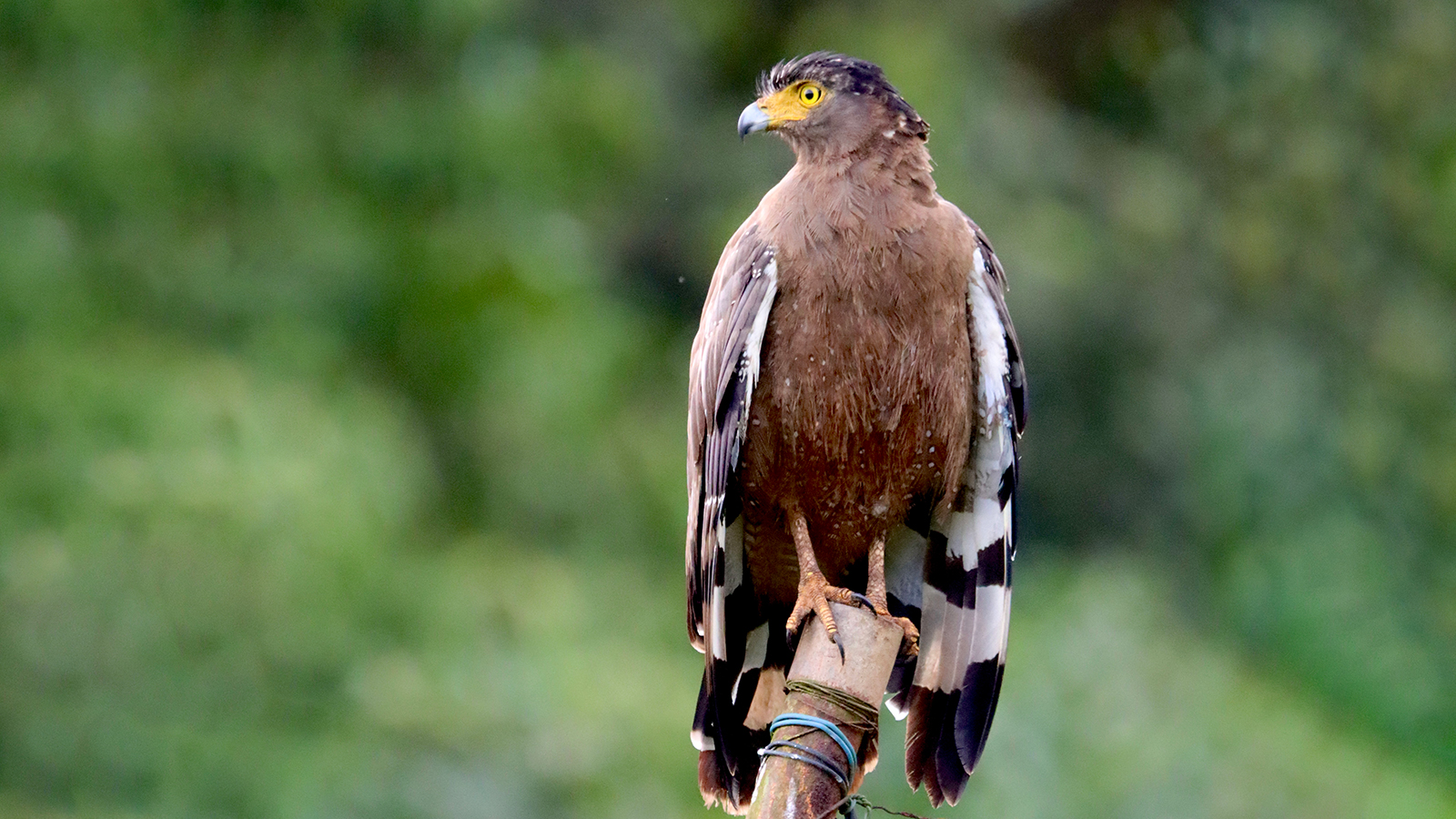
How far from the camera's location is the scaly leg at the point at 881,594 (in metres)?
2.74

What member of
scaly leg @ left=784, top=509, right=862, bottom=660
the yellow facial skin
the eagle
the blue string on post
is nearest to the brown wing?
the eagle

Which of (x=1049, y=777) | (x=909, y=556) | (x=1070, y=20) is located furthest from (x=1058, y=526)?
(x=909, y=556)

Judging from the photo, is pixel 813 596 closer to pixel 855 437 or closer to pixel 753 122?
pixel 855 437

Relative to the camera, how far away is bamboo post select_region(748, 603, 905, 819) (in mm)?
2344

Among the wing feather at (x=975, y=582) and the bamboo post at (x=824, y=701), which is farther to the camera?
the wing feather at (x=975, y=582)

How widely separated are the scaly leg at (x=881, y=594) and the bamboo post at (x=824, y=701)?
0.56 feet

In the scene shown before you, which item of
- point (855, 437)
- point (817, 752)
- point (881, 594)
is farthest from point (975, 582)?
point (817, 752)

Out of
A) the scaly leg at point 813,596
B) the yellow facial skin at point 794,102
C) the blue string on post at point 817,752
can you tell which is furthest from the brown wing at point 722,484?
the blue string on post at point 817,752

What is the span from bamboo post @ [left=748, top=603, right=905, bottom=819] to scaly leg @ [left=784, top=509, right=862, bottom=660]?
0.01 metres

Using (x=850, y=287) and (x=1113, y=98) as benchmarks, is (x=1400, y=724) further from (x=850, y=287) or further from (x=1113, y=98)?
(x=850, y=287)

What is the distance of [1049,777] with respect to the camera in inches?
248

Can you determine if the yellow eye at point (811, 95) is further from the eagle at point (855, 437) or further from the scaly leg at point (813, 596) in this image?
the scaly leg at point (813, 596)

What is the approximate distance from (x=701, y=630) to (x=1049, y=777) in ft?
12.7

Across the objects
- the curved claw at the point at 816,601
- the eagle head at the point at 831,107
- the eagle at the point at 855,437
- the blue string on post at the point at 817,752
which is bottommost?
the blue string on post at the point at 817,752
